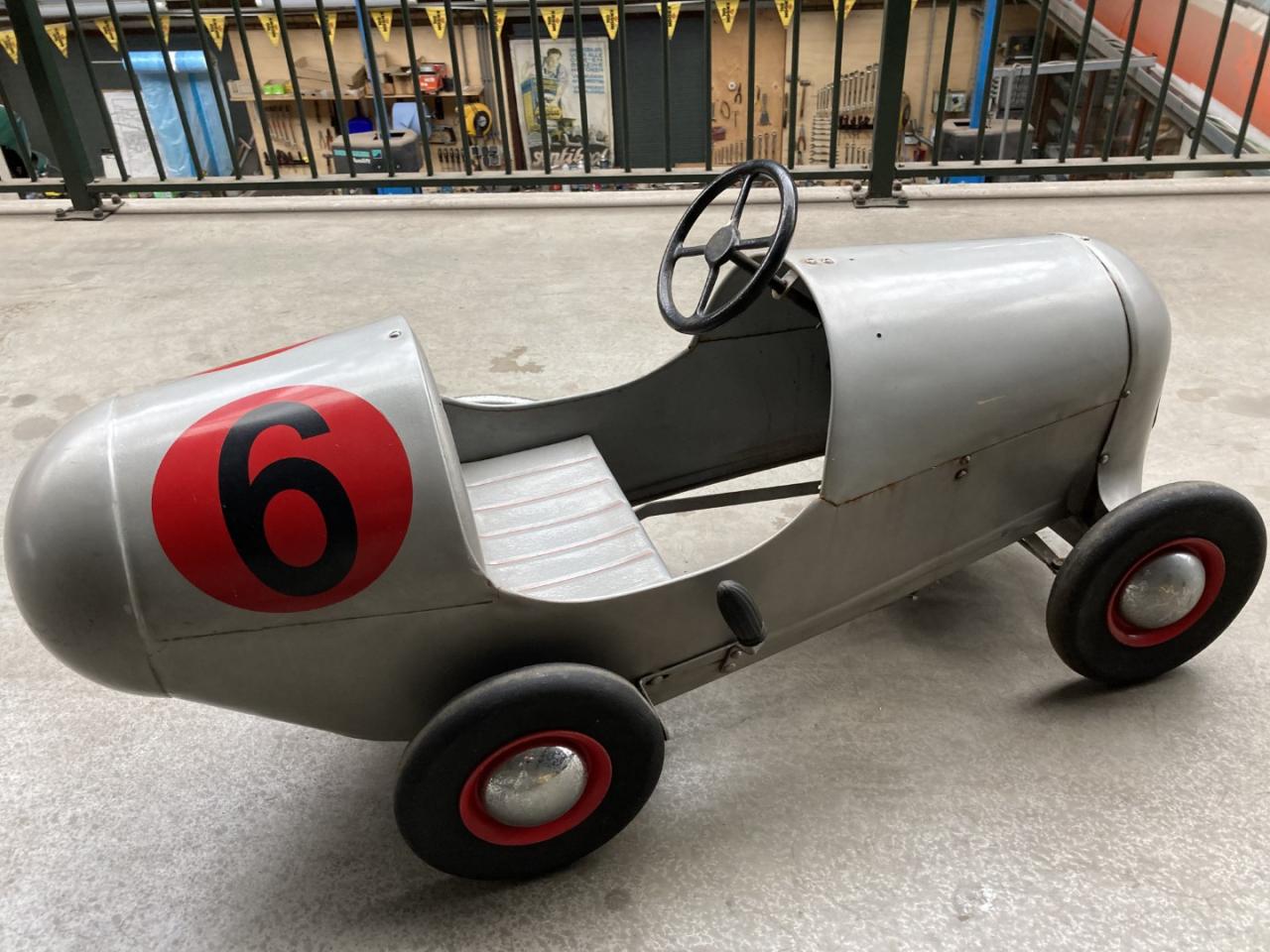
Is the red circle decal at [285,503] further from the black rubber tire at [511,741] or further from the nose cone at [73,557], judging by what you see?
the black rubber tire at [511,741]

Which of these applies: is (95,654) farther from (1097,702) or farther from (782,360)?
(1097,702)

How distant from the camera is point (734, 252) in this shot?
6.35ft

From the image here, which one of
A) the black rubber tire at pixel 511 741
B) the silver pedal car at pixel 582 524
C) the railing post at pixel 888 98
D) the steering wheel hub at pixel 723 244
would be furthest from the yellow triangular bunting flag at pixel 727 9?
the black rubber tire at pixel 511 741

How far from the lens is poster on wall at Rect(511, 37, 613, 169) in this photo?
8.22 m

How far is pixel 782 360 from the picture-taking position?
86.9 inches

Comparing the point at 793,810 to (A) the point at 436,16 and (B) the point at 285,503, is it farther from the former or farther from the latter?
(A) the point at 436,16

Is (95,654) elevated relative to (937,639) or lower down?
elevated

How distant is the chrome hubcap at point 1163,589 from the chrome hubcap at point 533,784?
3.70 ft

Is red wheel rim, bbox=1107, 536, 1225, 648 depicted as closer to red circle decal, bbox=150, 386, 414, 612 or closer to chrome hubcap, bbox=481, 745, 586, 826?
chrome hubcap, bbox=481, 745, 586, 826

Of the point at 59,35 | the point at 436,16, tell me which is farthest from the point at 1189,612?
the point at 59,35

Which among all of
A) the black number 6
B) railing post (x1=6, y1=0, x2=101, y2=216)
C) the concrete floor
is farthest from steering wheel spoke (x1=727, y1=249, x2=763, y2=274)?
railing post (x1=6, y1=0, x2=101, y2=216)

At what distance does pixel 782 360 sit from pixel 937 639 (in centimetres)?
75

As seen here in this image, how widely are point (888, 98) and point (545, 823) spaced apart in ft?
13.0

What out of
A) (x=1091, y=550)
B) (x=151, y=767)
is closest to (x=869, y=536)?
(x=1091, y=550)
